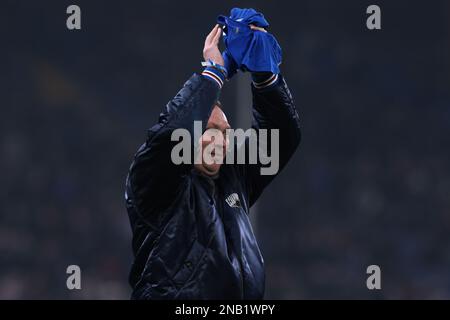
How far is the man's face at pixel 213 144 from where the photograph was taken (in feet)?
13.3

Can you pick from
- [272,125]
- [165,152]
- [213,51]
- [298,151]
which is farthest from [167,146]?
[298,151]

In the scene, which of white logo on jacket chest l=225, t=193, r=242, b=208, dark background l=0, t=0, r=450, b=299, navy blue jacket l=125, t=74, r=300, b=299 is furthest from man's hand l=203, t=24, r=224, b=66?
dark background l=0, t=0, r=450, b=299

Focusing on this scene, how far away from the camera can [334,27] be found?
15234 millimetres

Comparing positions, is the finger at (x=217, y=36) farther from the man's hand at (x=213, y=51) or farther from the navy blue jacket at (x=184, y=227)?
the navy blue jacket at (x=184, y=227)

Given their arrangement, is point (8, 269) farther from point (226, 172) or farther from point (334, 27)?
point (226, 172)

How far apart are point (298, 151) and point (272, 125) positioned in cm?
930

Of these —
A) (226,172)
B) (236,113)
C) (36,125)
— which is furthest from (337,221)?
(226,172)

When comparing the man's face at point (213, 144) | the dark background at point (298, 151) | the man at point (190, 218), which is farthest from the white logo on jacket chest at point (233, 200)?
the dark background at point (298, 151)

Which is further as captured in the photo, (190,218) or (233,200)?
(233,200)

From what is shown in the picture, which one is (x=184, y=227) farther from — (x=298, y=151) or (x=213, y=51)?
(x=298, y=151)

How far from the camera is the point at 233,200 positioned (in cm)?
417

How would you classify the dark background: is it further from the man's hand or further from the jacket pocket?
the man's hand

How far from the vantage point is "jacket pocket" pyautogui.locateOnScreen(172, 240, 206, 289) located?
3.90 m

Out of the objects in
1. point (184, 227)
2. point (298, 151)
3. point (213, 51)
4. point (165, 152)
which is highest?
point (213, 51)
